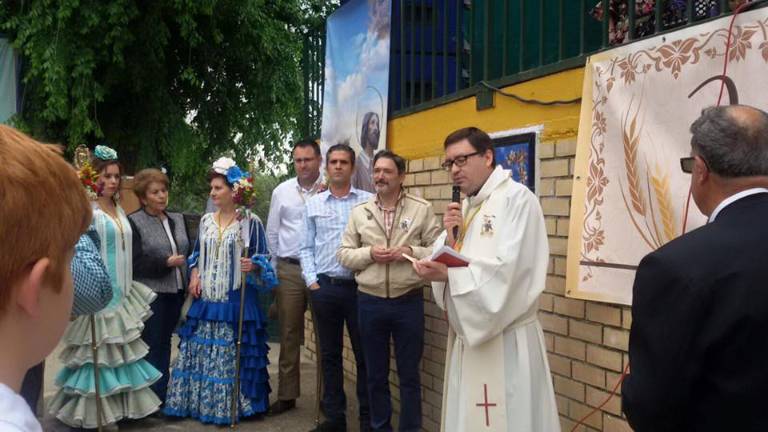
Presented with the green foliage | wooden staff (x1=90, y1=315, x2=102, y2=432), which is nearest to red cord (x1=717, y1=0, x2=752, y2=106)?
wooden staff (x1=90, y1=315, x2=102, y2=432)

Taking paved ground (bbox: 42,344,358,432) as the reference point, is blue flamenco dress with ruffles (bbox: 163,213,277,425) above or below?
above

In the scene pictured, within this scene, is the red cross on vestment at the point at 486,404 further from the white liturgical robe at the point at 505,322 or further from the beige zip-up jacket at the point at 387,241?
the beige zip-up jacket at the point at 387,241

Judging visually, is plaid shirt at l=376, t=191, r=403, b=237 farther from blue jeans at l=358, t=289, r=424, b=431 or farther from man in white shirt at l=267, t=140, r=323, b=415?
man in white shirt at l=267, t=140, r=323, b=415

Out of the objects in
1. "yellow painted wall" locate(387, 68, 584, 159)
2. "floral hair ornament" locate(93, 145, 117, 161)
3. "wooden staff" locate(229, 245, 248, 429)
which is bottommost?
"wooden staff" locate(229, 245, 248, 429)

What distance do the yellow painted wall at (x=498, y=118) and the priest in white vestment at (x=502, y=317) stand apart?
503 mm

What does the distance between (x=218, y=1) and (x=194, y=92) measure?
5.80ft

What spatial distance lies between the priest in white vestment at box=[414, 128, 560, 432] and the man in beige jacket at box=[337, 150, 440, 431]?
3.82 ft

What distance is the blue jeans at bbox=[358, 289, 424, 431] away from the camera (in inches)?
203

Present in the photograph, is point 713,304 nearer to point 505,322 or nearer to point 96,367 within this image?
point 505,322

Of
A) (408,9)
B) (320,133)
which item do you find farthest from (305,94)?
(408,9)

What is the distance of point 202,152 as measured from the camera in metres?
12.9

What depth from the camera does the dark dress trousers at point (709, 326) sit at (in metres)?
2.04

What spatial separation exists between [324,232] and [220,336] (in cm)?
135

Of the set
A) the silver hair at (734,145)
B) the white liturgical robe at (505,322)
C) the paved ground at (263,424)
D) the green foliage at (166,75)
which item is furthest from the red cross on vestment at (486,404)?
the green foliage at (166,75)
